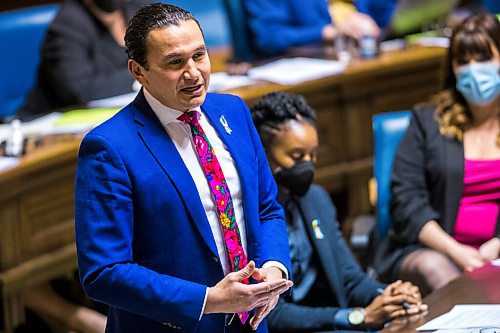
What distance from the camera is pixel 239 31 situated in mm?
4719

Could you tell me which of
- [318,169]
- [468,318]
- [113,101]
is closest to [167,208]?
[468,318]

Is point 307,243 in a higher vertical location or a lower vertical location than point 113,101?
lower

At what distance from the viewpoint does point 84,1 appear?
4.18m

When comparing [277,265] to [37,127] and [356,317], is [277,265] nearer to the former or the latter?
[356,317]

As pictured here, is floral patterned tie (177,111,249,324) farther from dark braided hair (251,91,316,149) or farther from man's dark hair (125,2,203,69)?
dark braided hair (251,91,316,149)

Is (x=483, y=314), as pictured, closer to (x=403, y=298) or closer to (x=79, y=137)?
(x=403, y=298)

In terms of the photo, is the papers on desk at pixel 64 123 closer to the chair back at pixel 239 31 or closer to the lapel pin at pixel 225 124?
the chair back at pixel 239 31

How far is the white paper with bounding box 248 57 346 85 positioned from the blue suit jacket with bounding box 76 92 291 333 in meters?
2.33

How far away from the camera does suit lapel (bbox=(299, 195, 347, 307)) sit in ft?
8.98

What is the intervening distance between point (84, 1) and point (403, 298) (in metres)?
2.21

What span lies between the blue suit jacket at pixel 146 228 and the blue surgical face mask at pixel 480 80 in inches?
55.8

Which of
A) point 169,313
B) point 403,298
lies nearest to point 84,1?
point 403,298

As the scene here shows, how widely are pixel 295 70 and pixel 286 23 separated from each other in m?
0.48

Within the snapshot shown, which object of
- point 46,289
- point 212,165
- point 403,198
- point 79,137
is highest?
point 212,165
